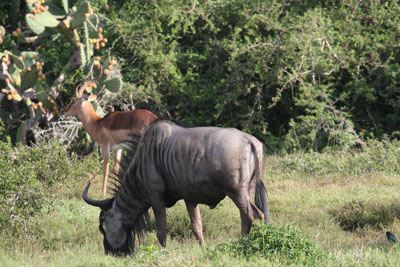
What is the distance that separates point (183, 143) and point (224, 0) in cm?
778

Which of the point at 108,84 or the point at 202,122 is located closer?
the point at 108,84

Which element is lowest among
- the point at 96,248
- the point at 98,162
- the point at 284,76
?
the point at 98,162

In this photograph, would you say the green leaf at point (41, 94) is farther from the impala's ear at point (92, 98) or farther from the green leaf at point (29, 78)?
the impala's ear at point (92, 98)

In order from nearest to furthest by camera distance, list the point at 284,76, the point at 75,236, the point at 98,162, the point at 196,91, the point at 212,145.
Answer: the point at 212,145 < the point at 75,236 < the point at 98,162 < the point at 284,76 < the point at 196,91

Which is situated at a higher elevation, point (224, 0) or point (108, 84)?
point (224, 0)

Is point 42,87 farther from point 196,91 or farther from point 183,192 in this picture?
point 183,192

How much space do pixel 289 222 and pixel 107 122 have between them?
→ 414 cm

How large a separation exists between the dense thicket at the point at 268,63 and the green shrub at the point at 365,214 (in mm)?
3497

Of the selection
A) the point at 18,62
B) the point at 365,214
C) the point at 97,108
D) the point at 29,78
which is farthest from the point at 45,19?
the point at 365,214

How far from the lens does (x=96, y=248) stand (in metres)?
6.82

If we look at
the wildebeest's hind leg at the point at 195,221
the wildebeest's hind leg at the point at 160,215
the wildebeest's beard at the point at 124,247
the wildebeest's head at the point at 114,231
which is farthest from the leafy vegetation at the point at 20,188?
the wildebeest's hind leg at the point at 195,221

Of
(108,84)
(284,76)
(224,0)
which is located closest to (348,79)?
(284,76)

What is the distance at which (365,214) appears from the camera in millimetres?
7875

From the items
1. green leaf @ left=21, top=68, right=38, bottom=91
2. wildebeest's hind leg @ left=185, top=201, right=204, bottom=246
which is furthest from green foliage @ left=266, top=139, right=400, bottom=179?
green leaf @ left=21, top=68, right=38, bottom=91
